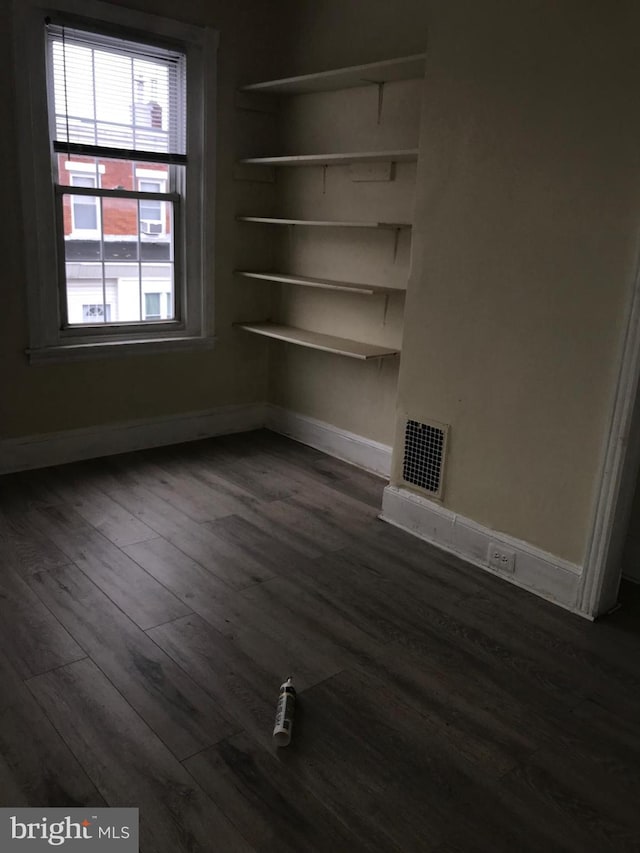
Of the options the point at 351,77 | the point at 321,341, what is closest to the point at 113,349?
the point at 321,341

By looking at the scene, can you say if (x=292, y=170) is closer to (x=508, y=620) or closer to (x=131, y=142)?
(x=131, y=142)

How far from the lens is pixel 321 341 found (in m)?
4.18

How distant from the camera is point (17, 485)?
3.78m

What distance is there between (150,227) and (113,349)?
0.79m

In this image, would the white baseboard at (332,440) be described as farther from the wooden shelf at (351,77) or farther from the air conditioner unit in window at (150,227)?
the wooden shelf at (351,77)

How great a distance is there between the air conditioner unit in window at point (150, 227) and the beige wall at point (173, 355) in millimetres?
398

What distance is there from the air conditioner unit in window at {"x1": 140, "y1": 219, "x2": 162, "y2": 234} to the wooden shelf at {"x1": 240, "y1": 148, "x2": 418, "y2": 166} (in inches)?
27.1

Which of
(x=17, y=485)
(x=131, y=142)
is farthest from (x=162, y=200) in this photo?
(x=17, y=485)

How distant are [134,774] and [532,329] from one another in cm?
215

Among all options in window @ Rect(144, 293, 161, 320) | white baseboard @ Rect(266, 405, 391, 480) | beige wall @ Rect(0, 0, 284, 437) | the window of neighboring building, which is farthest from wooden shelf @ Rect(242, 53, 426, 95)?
white baseboard @ Rect(266, 405, 391, 480)

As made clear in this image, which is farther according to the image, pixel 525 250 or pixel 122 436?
pixel 122 436

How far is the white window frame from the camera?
3547 millimetres

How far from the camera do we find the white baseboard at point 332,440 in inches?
165

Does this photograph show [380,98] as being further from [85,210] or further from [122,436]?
[122,436]
